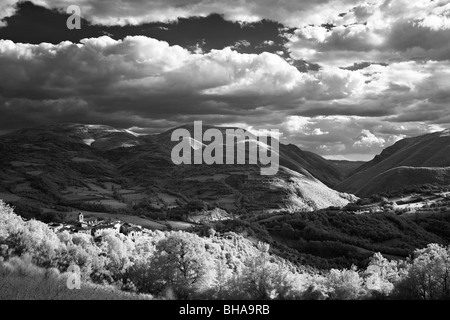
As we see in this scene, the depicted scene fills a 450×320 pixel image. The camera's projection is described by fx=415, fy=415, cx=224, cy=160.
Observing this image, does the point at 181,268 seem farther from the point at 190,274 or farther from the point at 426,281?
the point at 426,281

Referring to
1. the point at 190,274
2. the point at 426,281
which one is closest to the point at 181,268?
the point at 190,274

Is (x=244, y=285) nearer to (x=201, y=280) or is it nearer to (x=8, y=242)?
(x=201, y=280)

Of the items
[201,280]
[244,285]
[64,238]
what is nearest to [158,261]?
[201,280]

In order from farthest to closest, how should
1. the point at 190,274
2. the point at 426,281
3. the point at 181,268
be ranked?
the point at 181,268 → the point at 190,274 → the point at 426,281

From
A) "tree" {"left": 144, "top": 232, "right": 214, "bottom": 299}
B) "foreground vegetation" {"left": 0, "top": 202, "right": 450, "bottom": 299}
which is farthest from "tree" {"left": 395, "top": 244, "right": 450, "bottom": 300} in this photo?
"tree" {"left": 144, "top": 232, "right": 214, "bottom": 299}

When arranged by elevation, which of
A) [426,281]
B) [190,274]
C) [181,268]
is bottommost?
[190,274]

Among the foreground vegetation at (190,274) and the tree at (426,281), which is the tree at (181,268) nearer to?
the foreground vegetation at (190,274)

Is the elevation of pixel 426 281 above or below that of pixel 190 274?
above

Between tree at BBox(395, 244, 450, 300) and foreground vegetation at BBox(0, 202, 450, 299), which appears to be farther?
tree at BBox(395, 244, 450, 300)

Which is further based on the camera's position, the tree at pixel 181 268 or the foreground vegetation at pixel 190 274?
the tree at pixel 181 268

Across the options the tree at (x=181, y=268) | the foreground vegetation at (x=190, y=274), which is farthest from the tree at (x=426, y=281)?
the tree at (x=181, y=268)

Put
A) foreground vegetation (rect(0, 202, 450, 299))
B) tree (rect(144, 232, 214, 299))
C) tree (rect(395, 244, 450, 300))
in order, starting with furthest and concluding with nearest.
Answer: tree (rect(144, 232, 214, 299)), tree (rect(395, 244, 450, 300)), foreground vegetation (rect(0, 202, 450, 299))

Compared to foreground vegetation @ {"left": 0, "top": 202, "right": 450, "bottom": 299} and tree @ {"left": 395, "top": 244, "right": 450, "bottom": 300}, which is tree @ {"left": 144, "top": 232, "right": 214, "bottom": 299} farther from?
tree @ {"left": 395, "top": 244, "right": 450, "bottom": 300}
